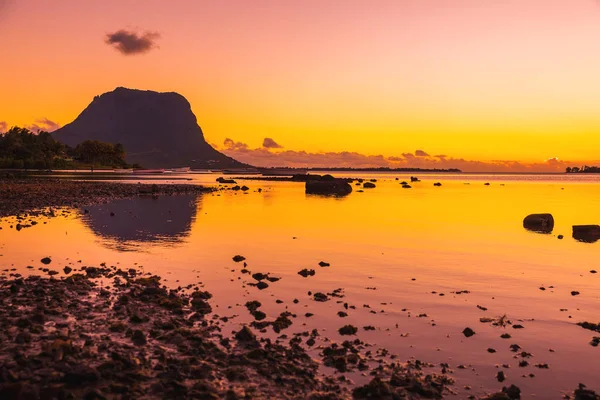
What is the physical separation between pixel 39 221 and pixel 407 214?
3706 centimetres

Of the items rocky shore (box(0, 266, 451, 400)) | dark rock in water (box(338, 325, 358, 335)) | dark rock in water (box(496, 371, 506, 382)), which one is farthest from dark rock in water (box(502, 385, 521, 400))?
dark rock in water (box(338, 325, 358, 335))

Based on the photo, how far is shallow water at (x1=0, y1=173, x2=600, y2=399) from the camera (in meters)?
12.9

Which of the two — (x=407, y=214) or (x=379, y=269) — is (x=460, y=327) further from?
(x=407, y=214)

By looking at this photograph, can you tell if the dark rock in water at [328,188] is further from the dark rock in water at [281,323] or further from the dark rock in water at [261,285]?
the dark rock in water at [281,323]

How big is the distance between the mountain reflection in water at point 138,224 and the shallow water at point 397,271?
15 cm

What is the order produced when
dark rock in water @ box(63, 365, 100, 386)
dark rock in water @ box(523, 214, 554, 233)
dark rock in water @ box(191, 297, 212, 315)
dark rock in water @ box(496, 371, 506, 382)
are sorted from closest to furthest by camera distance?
dark rock in water @ box(63, 365, 100, 386) < dark rock in water @ box(496, 371, 506, 382) < dark rock in water @ box(191, 297, 212, 315) < dark rock in water @ box(523, 214, 554, 233)

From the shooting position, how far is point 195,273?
21.7 metres

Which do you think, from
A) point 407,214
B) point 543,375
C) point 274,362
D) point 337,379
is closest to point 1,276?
point 274,362

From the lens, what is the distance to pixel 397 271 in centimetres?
2356

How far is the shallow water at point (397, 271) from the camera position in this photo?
42.4 ft

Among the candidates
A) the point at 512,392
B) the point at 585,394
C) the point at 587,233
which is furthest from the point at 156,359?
the point at 587,233

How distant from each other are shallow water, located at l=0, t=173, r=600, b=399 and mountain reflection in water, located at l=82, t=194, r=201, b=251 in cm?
15

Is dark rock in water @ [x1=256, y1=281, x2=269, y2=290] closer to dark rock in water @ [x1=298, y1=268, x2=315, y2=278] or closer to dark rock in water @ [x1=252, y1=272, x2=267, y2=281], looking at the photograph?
dark rock in water @ [x1=252, y1=272, x2=267, y2=281]

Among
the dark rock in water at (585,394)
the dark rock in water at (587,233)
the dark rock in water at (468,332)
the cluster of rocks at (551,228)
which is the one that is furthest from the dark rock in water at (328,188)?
the dark rock in water at (585,394)
